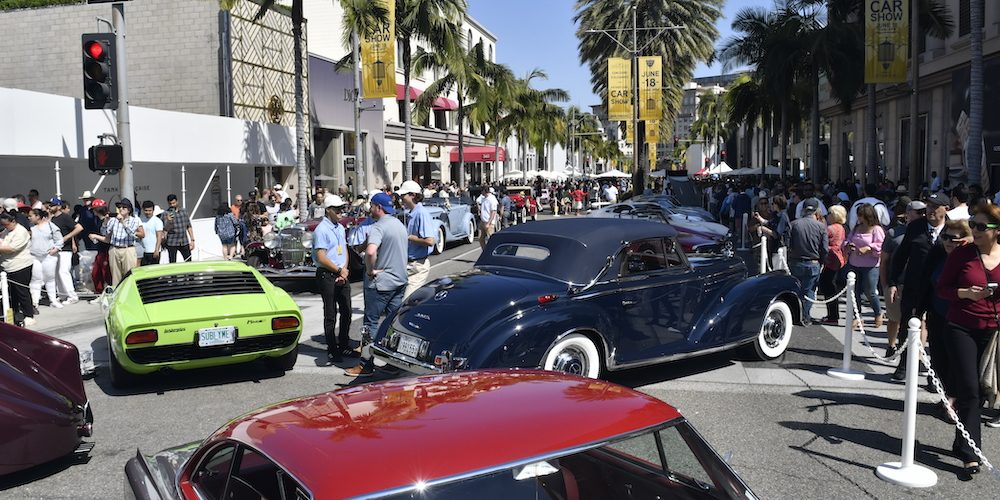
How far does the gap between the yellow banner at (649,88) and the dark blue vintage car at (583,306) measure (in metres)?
28.3

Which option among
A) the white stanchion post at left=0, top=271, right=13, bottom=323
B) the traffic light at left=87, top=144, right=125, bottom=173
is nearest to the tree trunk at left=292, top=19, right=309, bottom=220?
the traffic light at left=87, top=144, right=125, bottom=173

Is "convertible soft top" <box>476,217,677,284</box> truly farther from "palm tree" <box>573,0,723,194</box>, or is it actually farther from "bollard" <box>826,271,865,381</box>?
"palm tree" <box>573,0,723,194</box>

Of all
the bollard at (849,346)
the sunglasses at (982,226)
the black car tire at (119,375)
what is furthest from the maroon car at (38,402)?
the bollard at (849,346)

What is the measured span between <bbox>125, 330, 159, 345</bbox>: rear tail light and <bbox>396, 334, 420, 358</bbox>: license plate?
2.28m

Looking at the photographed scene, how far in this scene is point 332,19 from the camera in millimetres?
47969

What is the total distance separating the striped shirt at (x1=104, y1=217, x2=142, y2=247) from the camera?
13164mm

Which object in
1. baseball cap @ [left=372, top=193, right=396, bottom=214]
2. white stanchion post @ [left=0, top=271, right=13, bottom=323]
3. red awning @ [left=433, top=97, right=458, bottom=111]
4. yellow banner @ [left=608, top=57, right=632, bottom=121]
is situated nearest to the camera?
baseball cap @ [left=372, top=193, right=396, bottom=214]

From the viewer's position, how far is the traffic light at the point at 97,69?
12.4m

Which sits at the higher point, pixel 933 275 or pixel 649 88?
pixel 649 88

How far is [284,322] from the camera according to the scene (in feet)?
26.3

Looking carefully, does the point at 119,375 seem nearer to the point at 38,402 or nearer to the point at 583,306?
the point at 38,402

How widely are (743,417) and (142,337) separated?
5.38 meters

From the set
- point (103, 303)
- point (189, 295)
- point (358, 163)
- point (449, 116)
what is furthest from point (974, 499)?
point (449, 116)

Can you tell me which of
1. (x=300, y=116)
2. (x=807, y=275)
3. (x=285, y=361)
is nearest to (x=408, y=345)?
(x=285, y=361)
